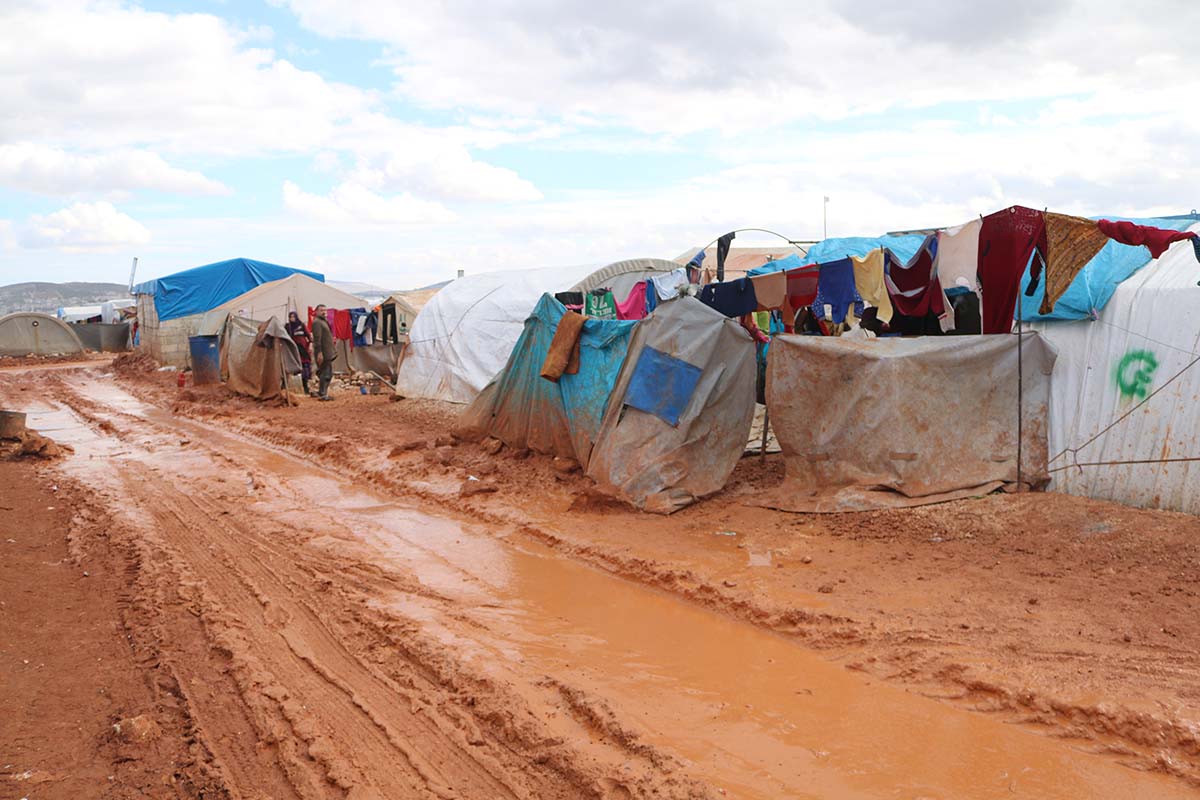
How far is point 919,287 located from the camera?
8.84 m

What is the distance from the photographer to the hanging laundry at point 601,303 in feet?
48.5

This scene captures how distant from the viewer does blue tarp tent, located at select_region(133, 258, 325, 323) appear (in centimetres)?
3045

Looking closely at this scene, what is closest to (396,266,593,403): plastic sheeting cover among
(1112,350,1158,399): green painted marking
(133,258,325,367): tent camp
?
(1112,350,1158,399): green painted marking

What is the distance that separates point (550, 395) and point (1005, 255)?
510cm

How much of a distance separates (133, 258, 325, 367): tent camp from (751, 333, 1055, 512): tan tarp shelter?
26.0m

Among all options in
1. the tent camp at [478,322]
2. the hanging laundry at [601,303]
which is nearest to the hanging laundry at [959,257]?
the hanging laundry at [601,303]

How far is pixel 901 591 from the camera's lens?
6.02 m

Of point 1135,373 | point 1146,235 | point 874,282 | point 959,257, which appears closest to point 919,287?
point 874,282

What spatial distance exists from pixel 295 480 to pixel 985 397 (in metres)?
7.91

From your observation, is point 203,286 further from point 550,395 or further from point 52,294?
point 52,294

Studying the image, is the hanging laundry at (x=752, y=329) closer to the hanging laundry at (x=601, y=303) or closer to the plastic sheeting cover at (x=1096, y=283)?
the plastic sheeting cover at (x=1096, y=283)

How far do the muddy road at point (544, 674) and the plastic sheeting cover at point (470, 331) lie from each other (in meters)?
7.82

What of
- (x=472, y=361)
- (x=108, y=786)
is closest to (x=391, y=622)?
(x=108, y=786)

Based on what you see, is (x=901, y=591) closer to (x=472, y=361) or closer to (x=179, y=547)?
(x=179, y=547)
